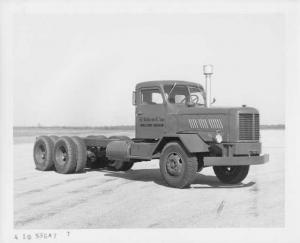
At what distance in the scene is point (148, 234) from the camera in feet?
27.9

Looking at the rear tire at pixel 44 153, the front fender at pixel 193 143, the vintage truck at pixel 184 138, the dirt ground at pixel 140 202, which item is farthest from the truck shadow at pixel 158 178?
the rear tire at pixel 44 153

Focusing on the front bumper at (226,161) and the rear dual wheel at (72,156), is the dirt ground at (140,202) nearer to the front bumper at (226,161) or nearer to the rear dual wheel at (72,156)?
the rear dual wheel at (72,156)

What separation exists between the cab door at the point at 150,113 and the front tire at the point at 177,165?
0.98m

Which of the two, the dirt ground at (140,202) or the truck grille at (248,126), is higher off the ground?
the truck grille at (248,126)

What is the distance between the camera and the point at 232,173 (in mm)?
13109

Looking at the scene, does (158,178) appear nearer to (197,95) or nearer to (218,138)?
(197,95)

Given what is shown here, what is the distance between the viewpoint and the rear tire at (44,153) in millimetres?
15695

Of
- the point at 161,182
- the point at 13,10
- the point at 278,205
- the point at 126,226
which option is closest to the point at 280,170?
the point at 161,182

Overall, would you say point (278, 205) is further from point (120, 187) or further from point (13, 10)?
point (13, 10)

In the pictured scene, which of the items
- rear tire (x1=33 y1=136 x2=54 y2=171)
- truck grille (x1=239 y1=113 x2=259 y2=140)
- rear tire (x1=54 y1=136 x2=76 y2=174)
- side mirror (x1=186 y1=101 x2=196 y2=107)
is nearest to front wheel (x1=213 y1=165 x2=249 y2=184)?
truck grille (x1=239 y1=113 x2=259 y2=140)

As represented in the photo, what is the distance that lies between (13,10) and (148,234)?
5.00 meters

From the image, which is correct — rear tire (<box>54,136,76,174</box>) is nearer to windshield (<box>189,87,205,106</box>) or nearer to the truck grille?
windshield (<box>189,87,205,106</box>)

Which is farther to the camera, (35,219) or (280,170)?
(280,170)

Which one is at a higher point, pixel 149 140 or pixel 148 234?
pixel 149 140
